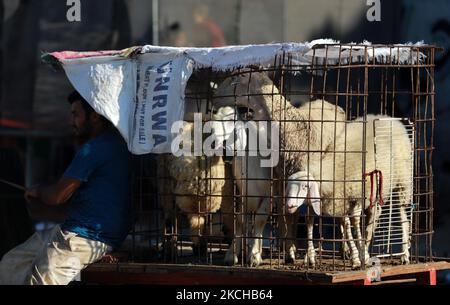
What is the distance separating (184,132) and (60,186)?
94cm

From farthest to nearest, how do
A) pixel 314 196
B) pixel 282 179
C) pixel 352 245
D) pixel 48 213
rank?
pixel 48 213
pixel 352 245
pixel 282 179
pixel 314 196

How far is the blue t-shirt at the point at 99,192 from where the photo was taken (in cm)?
627

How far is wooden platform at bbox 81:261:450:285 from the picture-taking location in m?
5.82

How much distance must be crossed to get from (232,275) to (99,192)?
1.10 metres

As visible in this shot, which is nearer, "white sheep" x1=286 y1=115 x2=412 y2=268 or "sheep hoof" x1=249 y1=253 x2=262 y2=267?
"white sheep" x1=286 y1=115 x2=412 y2=268

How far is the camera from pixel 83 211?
6320 mm

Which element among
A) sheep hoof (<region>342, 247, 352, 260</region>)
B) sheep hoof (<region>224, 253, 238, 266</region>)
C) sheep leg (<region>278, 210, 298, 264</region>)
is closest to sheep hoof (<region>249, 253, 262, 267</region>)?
sheep hoof (<region>224, 253, 238, 266</region>)

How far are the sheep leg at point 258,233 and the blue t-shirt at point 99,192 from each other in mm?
933

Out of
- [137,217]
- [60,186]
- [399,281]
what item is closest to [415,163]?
[399,281]

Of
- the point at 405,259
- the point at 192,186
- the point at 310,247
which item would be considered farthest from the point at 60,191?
the point at 405,259

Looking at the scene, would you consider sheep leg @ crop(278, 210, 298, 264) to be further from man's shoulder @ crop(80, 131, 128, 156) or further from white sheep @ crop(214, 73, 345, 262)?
man's shoulder @ crop(80, 131, 128, 156)

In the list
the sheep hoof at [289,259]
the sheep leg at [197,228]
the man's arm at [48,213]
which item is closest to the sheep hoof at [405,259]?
the sheep hoof at [289,259]

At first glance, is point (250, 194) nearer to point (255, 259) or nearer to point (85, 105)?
point (255, 259)
